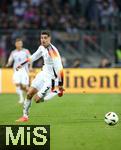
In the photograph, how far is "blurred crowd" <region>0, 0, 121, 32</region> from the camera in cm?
3319

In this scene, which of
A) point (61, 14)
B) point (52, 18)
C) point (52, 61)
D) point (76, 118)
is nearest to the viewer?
point (52, 61)

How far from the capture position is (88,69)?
29344 mm

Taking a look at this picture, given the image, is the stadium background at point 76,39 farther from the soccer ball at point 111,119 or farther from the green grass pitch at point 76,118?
the soccer ball at point 111,119

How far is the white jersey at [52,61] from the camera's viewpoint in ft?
53.8

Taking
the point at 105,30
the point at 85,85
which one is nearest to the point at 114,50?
the point at 105,30

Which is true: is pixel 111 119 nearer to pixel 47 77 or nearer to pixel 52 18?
pixel 47 77

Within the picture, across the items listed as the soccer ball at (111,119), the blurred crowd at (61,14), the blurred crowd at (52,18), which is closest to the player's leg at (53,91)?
the soccer ball at (111,119)

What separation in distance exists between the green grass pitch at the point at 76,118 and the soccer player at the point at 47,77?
660 mm

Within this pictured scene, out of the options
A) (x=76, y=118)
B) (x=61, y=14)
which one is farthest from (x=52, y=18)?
(x=76, y=118)

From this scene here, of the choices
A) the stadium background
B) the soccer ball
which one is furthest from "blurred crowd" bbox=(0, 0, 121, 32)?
the soccer ball

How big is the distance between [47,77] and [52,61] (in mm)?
452

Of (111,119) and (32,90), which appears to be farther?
(32,90)

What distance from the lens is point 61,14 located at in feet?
112

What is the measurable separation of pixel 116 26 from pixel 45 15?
13.0 ft
